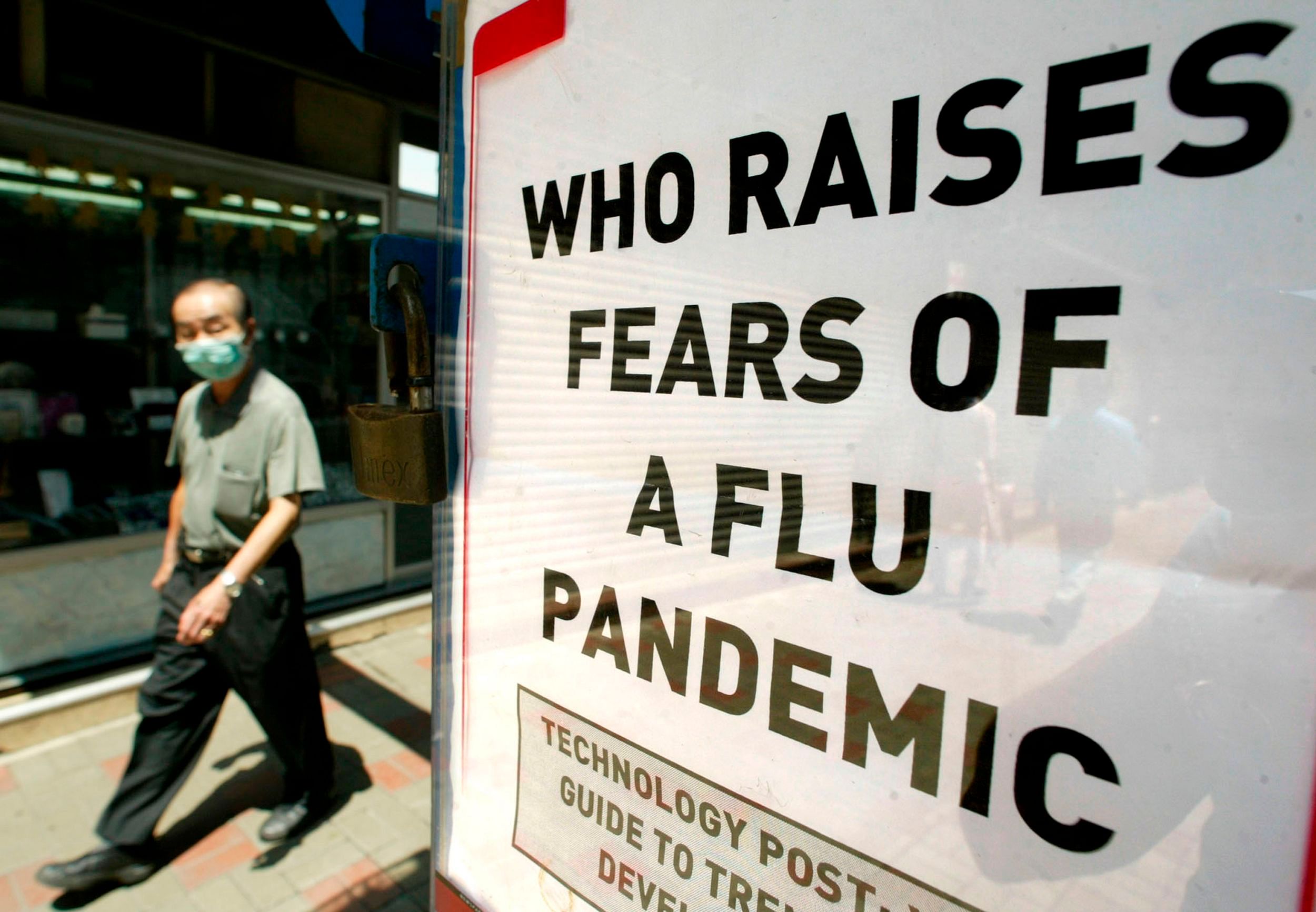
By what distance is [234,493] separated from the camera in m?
2.59

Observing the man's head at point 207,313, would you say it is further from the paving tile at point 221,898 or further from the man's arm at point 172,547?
the paving tile at point 221,898

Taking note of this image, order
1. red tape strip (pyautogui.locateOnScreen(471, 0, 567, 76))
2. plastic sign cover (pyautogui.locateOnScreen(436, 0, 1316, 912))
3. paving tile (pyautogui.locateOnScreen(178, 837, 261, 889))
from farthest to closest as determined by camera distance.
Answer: paving tile (pyautogui.locateOnScreen(178, 837, 261, 889)), red tape strip (pyautogui.locateOnScreen(471, 0, 567, 76)), plastic sign cover (pyautogui.locateOnScreen(436, 0, 1316, 912))

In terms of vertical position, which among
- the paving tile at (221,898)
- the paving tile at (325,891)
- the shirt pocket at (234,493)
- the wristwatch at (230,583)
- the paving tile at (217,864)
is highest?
the shirt pocket at (234,493)

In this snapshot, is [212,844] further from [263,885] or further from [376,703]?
[376,703]

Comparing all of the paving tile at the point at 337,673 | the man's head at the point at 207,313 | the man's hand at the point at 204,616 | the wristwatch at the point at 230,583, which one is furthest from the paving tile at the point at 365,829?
the man's head at the point at 207,313

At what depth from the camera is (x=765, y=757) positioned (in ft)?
3.05

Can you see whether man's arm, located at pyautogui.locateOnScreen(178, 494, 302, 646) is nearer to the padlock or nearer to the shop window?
the padlock

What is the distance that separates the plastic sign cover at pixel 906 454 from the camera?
0.62 meters

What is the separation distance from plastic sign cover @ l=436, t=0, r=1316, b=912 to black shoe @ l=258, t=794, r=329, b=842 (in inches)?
85.4

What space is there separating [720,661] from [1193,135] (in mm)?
720

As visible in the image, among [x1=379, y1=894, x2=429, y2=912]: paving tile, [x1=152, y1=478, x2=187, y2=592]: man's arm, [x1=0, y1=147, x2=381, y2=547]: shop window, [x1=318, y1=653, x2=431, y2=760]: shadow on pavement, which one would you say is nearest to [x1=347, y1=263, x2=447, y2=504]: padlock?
[x1=152, y1=478, x2=187, y2=592]: man's arm

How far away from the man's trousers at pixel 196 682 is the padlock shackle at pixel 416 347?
1700 millimetres

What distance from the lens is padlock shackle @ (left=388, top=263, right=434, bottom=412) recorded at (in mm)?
1310

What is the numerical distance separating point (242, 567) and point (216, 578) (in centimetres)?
13
